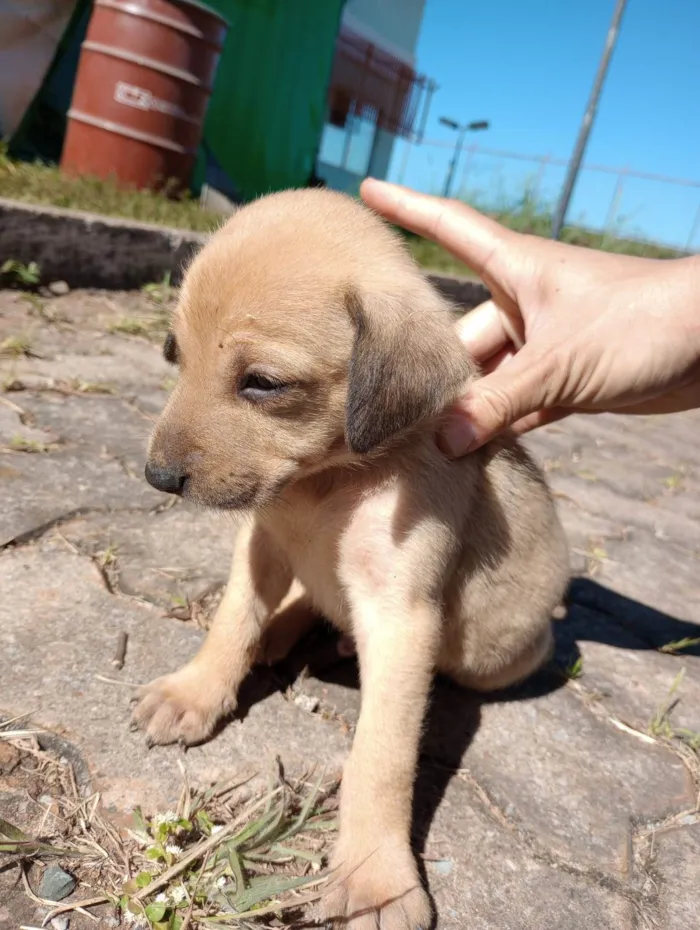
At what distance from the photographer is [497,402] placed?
2.30m

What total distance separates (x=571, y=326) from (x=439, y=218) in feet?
2.65

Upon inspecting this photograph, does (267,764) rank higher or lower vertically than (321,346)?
lower

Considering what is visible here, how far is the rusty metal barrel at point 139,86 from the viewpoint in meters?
7.14

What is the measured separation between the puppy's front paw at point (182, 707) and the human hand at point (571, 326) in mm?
1001

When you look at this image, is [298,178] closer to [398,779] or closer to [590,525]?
[590,525]

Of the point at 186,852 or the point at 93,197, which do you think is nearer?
the point at 186,852

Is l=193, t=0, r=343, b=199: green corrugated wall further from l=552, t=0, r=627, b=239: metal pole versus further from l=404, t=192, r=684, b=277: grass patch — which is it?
l=552, t=0, r=627, b=239: metal pole

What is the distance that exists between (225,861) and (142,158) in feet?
23.5

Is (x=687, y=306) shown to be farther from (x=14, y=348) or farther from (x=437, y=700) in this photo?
(x=14, y=348)

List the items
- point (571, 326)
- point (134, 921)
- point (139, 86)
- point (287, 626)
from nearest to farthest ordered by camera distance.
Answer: point (134, 921), point (571, 326), point (287, 626), point (139, 86)

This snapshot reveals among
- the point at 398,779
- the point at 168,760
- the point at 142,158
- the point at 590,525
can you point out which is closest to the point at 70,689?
the point at 168,760

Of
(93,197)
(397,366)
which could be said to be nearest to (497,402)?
(397,366)

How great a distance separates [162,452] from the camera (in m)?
1.96

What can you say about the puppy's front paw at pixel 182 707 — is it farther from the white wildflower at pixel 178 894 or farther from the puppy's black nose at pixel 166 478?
the puppy's black nose at pixel 166 478
